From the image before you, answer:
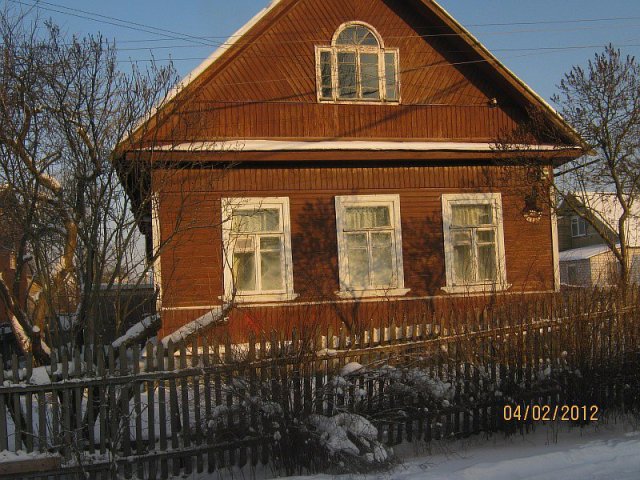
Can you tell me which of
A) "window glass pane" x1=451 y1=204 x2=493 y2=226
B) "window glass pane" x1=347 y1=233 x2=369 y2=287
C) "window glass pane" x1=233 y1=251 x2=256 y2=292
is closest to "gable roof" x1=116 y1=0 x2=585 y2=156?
"window glass pane" x1=451 y1=204 x2=493 y2=226

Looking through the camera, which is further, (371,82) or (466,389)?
(371,82)

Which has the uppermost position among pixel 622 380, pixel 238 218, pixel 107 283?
pixel 238 218

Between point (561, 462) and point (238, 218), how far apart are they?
703 cm

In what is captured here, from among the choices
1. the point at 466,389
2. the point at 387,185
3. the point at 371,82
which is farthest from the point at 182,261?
the point at 466,389

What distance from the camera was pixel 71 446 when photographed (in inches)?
233

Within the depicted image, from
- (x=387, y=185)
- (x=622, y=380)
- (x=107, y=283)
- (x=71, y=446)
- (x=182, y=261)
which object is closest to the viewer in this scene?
(x=71, y=446)

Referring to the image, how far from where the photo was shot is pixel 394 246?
481 inches

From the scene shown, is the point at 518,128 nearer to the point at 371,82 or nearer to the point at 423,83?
the point at 423,83

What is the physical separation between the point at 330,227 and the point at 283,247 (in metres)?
0.94

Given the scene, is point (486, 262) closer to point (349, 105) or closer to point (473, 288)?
point (473, 288)

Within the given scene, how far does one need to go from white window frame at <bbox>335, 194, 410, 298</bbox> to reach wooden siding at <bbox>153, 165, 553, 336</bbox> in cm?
11

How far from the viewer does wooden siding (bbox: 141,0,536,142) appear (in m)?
11.8

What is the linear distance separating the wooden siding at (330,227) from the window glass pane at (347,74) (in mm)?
1508

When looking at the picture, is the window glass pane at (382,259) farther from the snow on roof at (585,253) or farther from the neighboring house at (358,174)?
the snow on roof at (585,253)
